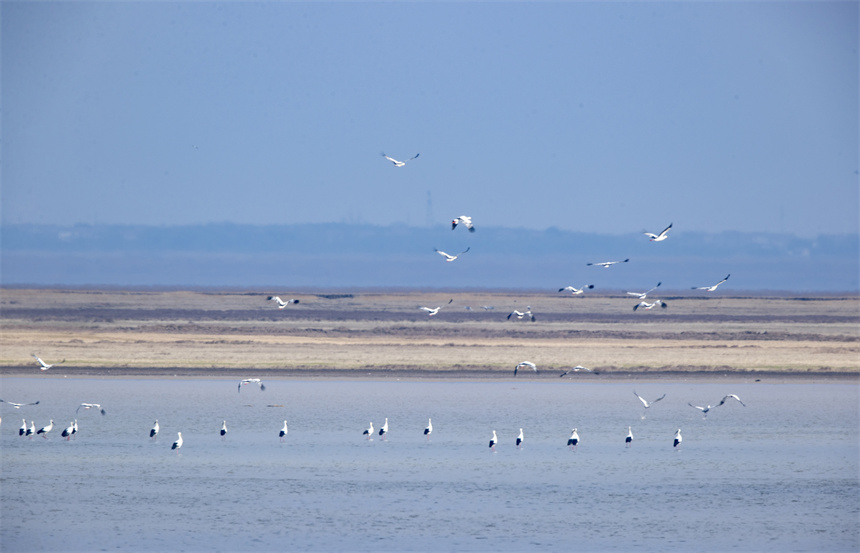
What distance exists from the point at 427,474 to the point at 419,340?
27.2 meters

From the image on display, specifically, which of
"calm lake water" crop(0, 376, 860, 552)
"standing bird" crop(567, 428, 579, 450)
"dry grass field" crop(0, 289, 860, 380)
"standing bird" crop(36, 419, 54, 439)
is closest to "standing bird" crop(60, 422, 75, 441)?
"calm lake water" crop(0, 376, 860, 552)

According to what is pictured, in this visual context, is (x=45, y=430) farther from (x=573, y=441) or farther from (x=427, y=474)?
(x=573, y=441)

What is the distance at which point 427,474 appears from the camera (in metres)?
21.3

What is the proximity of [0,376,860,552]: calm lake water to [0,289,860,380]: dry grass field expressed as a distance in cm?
503

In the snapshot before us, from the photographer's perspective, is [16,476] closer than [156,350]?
Yes

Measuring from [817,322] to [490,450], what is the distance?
152ft

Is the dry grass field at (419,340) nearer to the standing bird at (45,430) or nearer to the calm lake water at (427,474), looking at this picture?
the calm lake water at (427,474)

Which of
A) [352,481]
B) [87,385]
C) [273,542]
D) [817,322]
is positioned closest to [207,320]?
[87,385]

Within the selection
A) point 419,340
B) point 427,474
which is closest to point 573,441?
point 427,474

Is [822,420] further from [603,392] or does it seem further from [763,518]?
[763,518]

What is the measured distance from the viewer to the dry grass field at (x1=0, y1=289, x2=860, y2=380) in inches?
1508

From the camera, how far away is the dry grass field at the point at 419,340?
126 ft

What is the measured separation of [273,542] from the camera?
16312 millimetres

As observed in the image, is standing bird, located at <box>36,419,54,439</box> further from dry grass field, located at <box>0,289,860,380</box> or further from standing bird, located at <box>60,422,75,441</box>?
dry grass field, located at <box>0,289,860,380</box>
